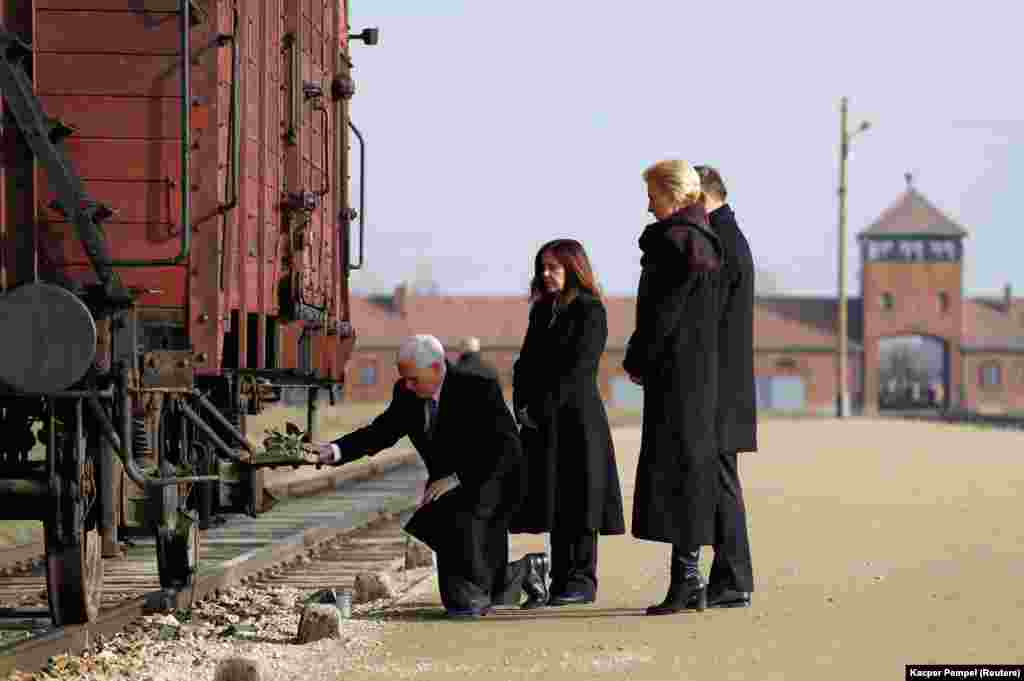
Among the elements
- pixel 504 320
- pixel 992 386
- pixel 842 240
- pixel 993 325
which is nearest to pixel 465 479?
pixel 842 240

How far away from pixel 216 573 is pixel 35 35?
3.55 metres

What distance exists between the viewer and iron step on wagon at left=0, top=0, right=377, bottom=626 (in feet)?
27.9

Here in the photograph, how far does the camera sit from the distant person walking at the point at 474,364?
8562 millimetres

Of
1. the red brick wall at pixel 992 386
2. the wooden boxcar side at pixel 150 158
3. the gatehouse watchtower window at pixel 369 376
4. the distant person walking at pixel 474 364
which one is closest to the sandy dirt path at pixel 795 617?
the distant person walking at pixel 474 364

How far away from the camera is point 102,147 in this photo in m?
9.00

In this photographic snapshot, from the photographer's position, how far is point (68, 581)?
8.77 metres

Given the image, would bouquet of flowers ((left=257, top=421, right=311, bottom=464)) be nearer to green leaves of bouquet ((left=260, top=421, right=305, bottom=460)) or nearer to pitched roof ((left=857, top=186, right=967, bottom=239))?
green leaves of bouquet ((left=260, top=421, right=305, bottom=460))

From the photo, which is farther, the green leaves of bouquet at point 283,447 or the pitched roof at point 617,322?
the pitched roof at point 617,322

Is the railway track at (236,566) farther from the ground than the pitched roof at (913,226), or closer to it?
closer to it

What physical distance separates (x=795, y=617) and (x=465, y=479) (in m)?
1.58

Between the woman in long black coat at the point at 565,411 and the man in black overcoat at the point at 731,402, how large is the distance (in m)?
0.49

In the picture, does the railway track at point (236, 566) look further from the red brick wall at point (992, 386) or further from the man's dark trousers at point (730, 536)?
the red brick wall at point (992, 386)

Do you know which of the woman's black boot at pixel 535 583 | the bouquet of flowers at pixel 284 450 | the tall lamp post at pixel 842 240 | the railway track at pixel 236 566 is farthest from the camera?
the tall lamp post at pixel 842 240

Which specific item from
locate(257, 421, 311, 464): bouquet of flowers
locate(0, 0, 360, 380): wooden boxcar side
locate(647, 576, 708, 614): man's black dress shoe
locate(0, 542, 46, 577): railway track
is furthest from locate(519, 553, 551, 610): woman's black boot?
locate(0, 542, 46, 577): railway track
